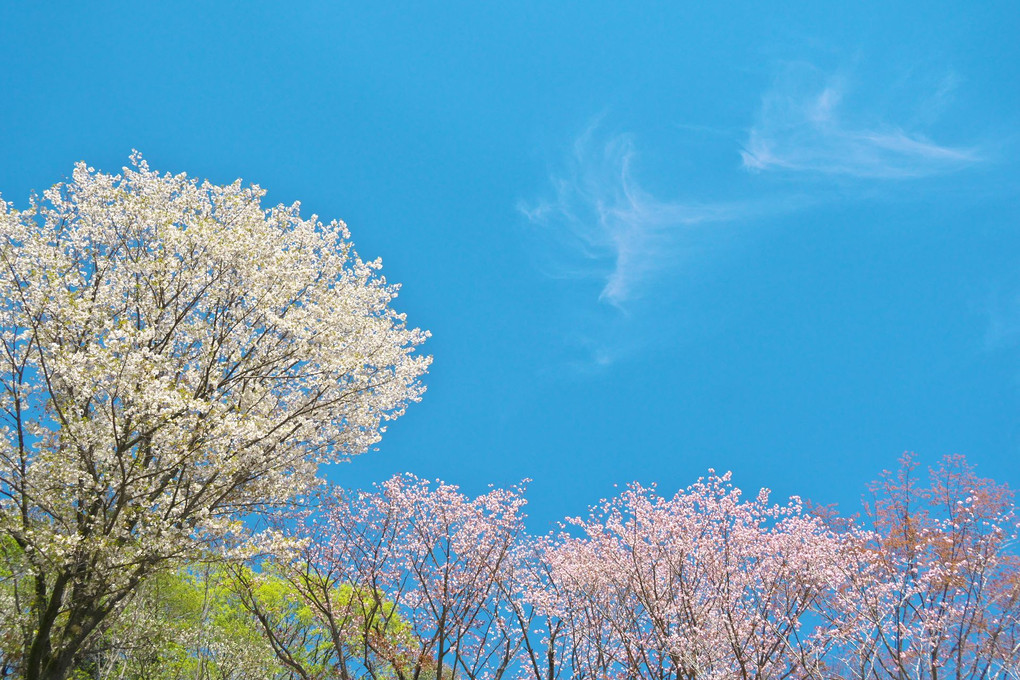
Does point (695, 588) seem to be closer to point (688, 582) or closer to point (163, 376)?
point (688, 582)

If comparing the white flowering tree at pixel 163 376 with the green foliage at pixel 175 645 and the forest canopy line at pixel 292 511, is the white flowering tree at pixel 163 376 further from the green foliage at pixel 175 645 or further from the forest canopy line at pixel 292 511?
the green foliage at pixel 175 645

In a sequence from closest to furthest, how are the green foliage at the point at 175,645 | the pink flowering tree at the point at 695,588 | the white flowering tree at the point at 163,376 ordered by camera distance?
1. the white flowering tree at the point at 163,376
2. the pink flowering tree at the point at 695,588
3. the green foliage at the point at 175,645

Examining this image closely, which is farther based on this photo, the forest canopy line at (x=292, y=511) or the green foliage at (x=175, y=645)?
the green foliage at (x=175, y=645)

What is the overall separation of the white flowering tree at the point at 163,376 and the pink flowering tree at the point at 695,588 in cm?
771

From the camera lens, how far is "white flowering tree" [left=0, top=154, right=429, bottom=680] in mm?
10047

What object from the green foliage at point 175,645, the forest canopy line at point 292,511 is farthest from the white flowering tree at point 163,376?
the green foliage at point 175,645

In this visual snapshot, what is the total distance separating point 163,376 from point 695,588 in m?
12.9

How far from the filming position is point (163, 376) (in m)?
10.4

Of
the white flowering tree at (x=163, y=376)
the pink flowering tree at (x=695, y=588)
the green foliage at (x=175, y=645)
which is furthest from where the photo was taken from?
the green foliage at (x=175, y=645)

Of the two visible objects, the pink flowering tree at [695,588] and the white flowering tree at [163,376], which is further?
the pink flowering tree at [695,588]

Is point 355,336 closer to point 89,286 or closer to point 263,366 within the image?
point 263,366

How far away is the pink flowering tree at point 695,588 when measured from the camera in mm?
14297

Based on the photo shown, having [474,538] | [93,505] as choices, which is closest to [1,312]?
[93,505]

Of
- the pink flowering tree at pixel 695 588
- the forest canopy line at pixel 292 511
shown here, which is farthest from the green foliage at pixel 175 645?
the pink flowering tree at pixel 695 588
